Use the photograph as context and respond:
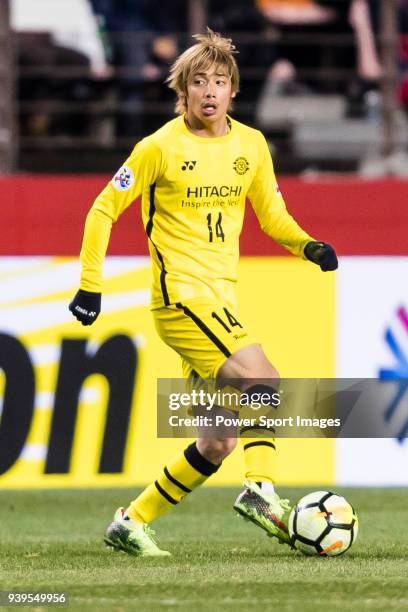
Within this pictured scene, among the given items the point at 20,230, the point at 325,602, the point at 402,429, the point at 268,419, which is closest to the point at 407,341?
the point at 402,429

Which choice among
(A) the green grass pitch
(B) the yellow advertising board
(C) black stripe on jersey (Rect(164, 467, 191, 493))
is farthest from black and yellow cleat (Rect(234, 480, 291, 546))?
(B) the yellow advertising board

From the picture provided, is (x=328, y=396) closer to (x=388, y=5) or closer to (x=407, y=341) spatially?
(x=407, y=341)

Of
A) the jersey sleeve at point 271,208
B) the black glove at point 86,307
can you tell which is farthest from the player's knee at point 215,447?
the jersey sleeve at point 271,208

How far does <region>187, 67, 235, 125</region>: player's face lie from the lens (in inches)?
253

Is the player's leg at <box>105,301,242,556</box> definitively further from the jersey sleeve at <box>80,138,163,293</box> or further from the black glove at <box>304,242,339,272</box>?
the black glove at <box>304,242,339,272</box>

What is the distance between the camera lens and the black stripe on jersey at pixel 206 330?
6.42 m

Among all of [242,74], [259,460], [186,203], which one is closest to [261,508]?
[259,460]

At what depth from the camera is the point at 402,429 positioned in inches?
369

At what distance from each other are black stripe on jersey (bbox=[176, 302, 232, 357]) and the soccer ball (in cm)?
70

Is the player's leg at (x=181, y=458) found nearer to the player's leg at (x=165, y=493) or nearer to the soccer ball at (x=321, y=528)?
the player's leg at (x=165, y=493)

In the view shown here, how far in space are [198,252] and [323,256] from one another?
20.3 inches

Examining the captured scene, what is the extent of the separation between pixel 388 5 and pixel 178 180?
16.8 feet

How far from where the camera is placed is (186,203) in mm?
6531

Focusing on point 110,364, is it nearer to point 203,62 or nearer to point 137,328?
point 137,328
